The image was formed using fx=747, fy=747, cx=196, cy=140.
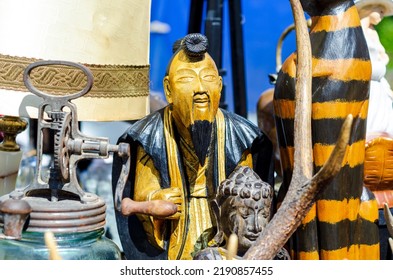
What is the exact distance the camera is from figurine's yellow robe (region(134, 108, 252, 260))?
3.68 feet

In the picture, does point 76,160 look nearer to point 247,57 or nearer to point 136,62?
point 136,62

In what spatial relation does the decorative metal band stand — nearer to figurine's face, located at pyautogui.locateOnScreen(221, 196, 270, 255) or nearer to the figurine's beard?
the figurine's beard

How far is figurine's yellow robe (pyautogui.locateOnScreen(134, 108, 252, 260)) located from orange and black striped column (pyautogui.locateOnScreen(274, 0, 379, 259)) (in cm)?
13

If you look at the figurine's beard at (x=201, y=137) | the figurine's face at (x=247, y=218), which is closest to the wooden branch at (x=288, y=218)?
the figurine's face at (x=247, y=218)

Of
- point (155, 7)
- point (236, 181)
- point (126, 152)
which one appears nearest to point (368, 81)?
point (236, 181)

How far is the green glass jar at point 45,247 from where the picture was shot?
0.99m

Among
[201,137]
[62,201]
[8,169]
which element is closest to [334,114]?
[201,137]

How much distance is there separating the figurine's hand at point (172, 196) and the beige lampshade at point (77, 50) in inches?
6.7

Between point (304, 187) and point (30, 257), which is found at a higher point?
point (304, 187)

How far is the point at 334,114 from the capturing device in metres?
1.06

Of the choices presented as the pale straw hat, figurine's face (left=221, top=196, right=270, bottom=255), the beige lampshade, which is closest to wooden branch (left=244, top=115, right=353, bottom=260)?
figurine's face (left=221, top=196, right=270, bottom=255)

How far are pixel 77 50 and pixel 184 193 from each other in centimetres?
28

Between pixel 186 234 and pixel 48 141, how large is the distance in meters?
0.26

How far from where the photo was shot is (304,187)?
2.92ft
